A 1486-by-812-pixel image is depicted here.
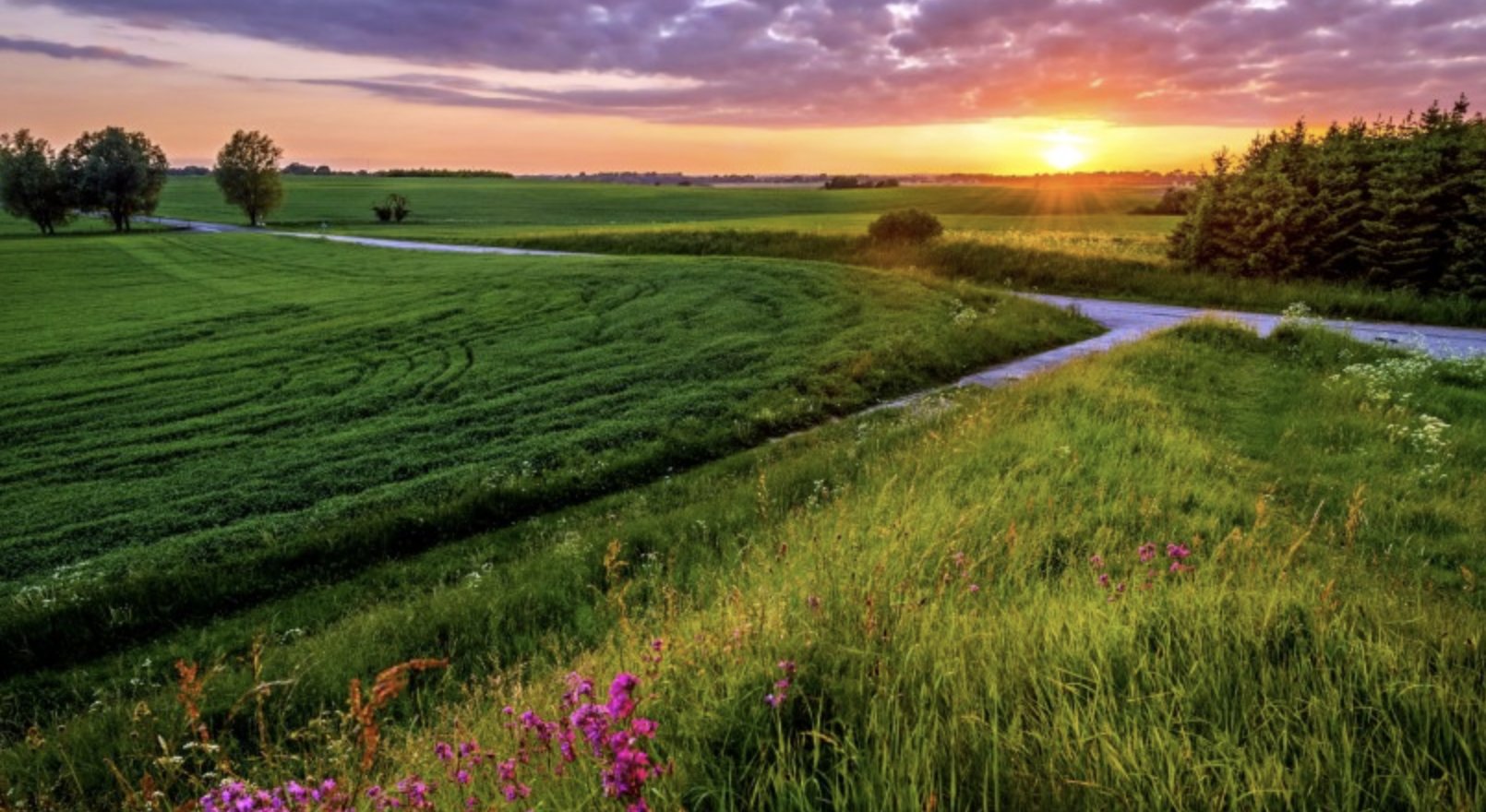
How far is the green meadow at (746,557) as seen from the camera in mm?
3025

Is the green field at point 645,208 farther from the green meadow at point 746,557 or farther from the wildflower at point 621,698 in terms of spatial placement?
the wildflower at point 621,698

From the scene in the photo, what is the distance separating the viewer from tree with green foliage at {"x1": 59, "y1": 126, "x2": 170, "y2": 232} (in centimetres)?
7969

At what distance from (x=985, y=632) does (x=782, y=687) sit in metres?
1.23

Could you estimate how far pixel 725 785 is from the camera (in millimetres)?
2793

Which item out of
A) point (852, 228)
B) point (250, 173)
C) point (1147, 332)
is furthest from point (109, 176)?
point (1147, 332)

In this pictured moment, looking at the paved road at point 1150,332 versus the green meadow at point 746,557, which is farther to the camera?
the paved road at point 1150,332

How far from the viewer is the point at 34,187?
78.4 m

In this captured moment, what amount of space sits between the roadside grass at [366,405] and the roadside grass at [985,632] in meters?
1.51

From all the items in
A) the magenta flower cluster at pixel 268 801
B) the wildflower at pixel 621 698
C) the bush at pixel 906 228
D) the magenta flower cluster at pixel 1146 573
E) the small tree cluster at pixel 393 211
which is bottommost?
the magenta flower cluster at pixel 1146 573

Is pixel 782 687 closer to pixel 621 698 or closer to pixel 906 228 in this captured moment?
pixel 621 698

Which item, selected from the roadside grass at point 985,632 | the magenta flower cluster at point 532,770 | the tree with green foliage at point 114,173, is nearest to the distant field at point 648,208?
the tree with green foliage at point 114,173

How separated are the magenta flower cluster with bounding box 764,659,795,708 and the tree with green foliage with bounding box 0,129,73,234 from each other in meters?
103

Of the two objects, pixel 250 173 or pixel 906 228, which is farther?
pixel 250 173

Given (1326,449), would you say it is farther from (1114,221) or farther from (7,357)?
(1114,221)
